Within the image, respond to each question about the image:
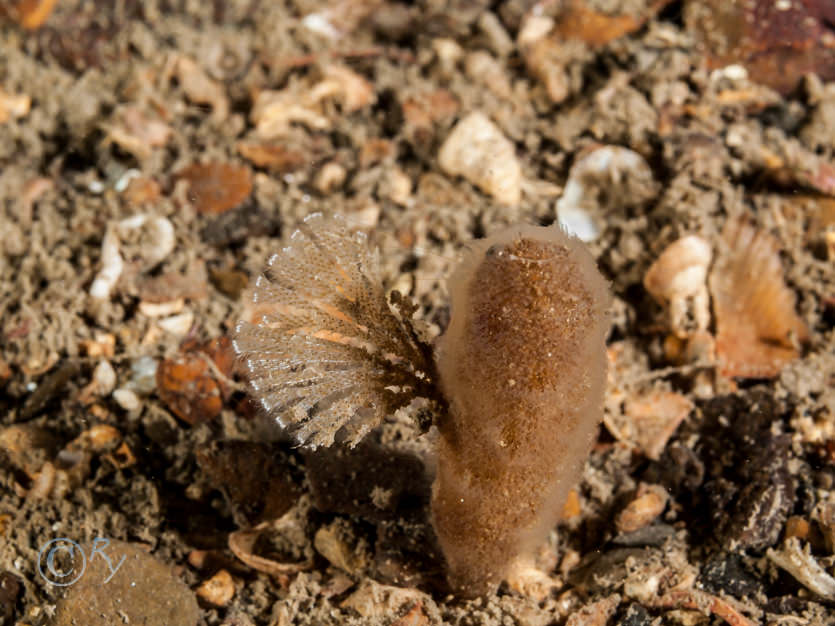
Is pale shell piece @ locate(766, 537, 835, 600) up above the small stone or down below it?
below

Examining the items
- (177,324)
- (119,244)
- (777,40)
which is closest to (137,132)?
(119,244)

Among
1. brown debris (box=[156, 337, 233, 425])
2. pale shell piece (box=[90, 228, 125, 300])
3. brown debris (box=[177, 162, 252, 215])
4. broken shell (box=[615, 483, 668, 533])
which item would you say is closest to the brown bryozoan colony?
broken shell (box=[615, 483, 668, 533])

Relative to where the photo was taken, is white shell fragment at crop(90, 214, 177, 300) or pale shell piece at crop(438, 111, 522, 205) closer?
white shell fragment at crop(90, 214, 177, 300)

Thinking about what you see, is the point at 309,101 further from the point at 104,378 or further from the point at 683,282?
the point at 683,282

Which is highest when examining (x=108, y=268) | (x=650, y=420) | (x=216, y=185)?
(x=216, y=185)

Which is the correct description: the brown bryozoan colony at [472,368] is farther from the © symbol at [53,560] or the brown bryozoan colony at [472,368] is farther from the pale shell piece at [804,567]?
the © symbol at [53,560]

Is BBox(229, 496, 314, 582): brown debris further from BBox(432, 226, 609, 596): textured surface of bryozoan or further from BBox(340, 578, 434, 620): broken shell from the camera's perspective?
BBox(432, 226, 609, 596): textured surface of bryozoan

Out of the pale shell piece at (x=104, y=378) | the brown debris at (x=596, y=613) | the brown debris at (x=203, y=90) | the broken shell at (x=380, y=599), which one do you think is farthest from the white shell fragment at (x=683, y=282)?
the brown debris at (x=203, y=90)
